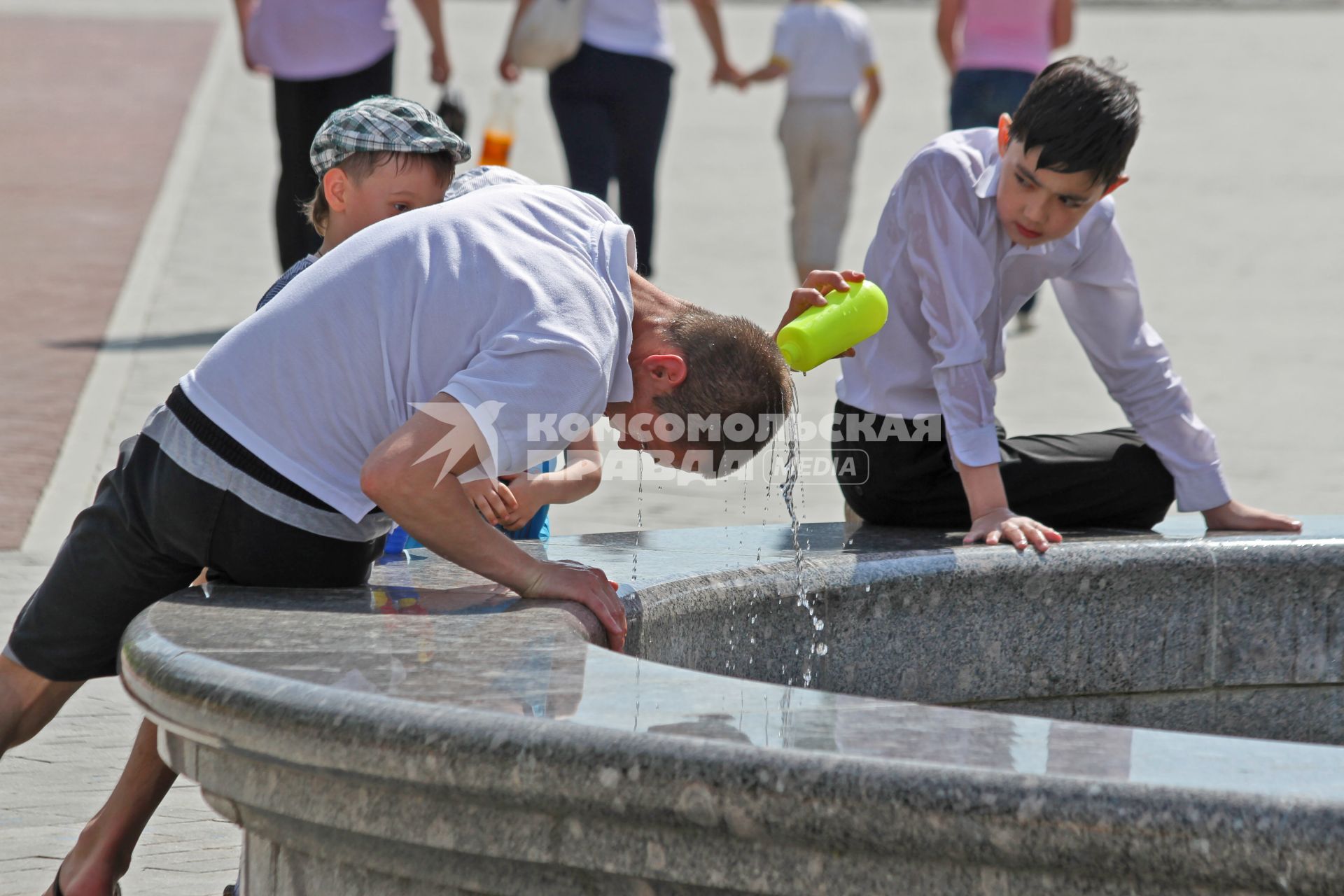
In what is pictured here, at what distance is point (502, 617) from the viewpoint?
2.79 metres

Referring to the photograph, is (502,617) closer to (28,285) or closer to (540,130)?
(28,285)

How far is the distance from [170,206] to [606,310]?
970 cm

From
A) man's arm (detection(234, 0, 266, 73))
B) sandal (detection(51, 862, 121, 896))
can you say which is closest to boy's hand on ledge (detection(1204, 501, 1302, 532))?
sandal (detection(51, 862, 121, 896))

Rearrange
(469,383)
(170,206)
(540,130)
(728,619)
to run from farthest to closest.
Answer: (540,130) < (170,206) < (728,619) < (469,383)

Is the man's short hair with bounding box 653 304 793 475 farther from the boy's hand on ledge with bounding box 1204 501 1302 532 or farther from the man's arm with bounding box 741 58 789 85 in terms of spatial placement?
the man's arm with bounding box 741 58 789 85

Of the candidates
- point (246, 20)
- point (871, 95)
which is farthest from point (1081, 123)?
point (871, 95)

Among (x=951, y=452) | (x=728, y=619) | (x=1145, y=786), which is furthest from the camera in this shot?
(x=951, y=452)

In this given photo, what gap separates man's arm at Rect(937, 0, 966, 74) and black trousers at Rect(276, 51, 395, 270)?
121 inches

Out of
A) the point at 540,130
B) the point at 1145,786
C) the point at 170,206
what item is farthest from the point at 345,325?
the point at 540,130

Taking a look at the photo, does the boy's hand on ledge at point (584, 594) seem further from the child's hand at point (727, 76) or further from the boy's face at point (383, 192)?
the child's hand at point (727, 76)

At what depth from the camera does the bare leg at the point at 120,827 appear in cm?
307

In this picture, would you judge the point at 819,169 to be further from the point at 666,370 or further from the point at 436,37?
the point at 666,370

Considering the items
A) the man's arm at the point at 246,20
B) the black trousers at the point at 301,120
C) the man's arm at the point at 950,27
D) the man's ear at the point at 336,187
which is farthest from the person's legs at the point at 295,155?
the man's ear at the point at 336,187

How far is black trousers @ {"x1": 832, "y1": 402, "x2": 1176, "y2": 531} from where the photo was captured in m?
4.00
